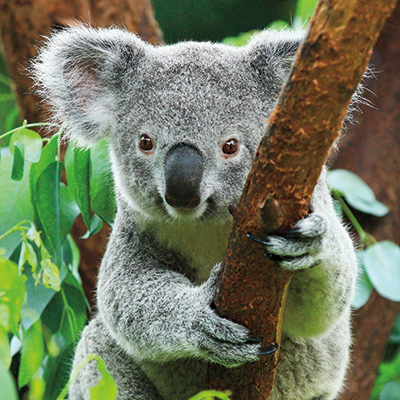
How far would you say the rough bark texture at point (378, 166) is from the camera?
3881mm

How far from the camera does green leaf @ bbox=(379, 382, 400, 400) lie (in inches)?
156

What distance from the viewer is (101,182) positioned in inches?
115

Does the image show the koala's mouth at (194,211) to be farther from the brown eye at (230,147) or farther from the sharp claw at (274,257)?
the sharp claw at (274,257)

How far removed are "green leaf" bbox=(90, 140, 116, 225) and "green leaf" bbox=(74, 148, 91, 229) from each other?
34 mm

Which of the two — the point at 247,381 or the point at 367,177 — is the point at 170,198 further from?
the point at 367,177

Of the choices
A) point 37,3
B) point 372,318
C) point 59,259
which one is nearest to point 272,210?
point 59,259

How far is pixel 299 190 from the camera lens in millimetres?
1755

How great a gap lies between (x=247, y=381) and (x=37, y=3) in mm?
3081

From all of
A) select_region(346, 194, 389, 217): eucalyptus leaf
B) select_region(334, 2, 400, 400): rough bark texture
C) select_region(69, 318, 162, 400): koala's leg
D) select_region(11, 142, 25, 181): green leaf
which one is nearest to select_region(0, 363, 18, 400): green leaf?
select_region(11, 142, 25, 181): green leaf

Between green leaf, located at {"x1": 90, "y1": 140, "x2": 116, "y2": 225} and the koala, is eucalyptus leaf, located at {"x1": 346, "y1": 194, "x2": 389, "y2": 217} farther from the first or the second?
green leaf, located at {"x1": 90, "y1": 140, "x2": 116, "y2": 225}

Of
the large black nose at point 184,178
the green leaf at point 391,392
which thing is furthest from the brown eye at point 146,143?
the green leaf at point 391,392

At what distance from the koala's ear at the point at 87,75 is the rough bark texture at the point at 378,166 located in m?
1.99

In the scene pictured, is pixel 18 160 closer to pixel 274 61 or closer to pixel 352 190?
pixel 274 61

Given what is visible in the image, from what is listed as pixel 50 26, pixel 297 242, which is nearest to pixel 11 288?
pixel 297 242
